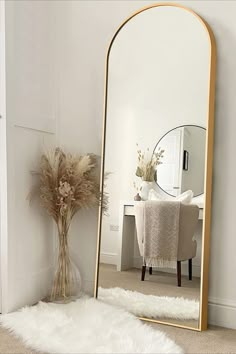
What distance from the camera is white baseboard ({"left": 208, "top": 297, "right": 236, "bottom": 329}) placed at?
7.54 feet

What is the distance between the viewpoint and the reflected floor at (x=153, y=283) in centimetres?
230

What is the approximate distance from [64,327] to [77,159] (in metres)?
1.00

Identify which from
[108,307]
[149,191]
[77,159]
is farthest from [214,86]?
[108,307]

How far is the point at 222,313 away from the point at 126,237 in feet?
2.33

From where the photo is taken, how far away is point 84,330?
213 cm

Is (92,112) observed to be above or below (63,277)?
above

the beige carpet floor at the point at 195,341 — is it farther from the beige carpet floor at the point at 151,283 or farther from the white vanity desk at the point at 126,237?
the white vanity desk at the point at 126,237

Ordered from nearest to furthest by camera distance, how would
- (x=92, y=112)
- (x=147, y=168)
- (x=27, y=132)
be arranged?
(x=147, y=168)
(x=27, y=132)
(x=92, y=112)

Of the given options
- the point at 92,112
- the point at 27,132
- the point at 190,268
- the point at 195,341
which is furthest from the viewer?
the point at 92,112

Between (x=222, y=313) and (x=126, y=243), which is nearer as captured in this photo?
(x=222, y=313)

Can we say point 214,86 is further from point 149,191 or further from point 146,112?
point 149,191

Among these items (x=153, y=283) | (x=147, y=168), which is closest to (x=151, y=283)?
(x=153, y=283)

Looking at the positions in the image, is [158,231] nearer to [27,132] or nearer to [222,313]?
[222,313]

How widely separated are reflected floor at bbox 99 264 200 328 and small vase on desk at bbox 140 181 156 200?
0.45 metres
